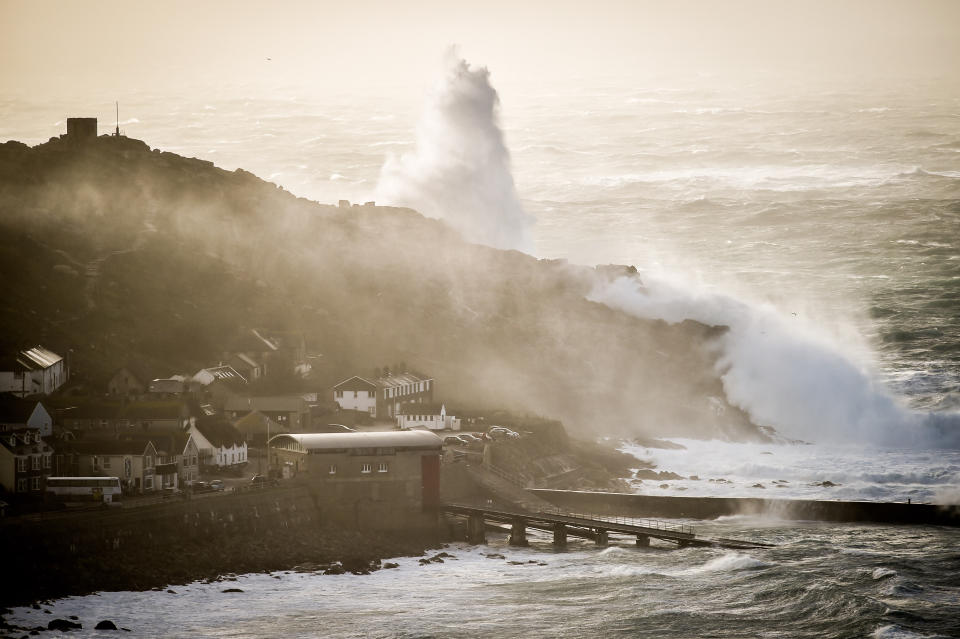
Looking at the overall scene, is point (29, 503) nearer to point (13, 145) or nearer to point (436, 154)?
point (13, 145)

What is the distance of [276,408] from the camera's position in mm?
80062

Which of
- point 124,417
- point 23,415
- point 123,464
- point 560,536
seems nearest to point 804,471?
point 560,536

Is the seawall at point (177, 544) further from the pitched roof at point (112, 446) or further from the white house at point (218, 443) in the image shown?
the white house at point (218, 443)

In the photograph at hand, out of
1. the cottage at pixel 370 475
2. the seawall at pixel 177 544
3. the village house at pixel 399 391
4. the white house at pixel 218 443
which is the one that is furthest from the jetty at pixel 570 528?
the village house at pixel 399 391

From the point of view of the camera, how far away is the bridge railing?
221ft

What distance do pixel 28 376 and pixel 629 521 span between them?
29.5 metres

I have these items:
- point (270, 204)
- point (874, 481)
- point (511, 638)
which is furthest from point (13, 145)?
point (511, 638)

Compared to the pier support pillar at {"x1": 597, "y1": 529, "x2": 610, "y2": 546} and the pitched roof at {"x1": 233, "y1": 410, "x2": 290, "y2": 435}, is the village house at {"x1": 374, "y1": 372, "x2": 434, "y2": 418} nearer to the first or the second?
the pitched roof at {"x1": 233, "y1": 410, "x2": 290, "y2": 435}

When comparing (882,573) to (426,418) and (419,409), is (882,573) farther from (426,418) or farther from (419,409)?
(419,409)

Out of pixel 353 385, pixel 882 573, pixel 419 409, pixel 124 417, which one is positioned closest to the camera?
pixel 882 573

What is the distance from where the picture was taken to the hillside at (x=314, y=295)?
298 ft

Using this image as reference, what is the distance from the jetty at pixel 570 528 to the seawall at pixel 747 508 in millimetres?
2599

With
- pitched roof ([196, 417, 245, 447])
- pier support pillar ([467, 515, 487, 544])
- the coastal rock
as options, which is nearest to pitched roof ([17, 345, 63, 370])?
pitched roof ([196, 417, 245, 447])

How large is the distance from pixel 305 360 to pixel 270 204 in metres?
20.2
